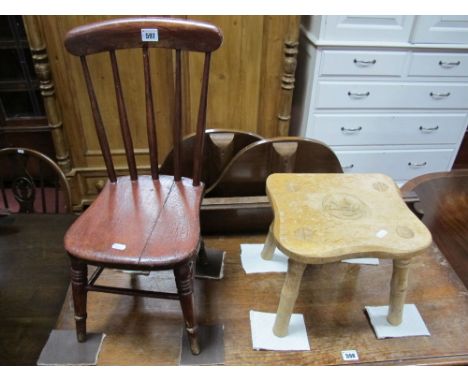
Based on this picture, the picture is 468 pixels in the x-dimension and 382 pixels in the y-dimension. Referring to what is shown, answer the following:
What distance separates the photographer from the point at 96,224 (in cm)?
98

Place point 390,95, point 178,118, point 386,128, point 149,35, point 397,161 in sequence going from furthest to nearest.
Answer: point 397,161, point 386,128, point 390,95, point 178,118, point 149,35

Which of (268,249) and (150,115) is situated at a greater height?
(150,115)

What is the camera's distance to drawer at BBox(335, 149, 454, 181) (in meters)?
2.01

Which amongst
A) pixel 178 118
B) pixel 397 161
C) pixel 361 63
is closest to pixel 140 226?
pixel 178 118

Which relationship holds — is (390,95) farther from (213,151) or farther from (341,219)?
(341,219)

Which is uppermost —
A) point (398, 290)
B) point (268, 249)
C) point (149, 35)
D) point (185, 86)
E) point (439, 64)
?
point (149, 35)

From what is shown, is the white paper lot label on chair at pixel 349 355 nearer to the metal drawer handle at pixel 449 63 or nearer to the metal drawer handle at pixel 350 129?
the metal drawer handle at pixel 350 129

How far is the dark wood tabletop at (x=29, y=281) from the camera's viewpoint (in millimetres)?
1066

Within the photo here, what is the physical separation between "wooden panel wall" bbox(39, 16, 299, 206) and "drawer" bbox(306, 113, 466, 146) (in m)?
0.23

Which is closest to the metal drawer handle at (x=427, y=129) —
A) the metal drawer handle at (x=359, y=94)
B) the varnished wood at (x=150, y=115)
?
the metal drawer handle at (x=359, y=94)

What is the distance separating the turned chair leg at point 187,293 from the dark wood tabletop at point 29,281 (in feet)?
1.50

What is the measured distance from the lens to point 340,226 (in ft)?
3.14

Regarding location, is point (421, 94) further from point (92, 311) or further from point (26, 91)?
point (26, 91)

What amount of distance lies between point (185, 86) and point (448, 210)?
1.33m
